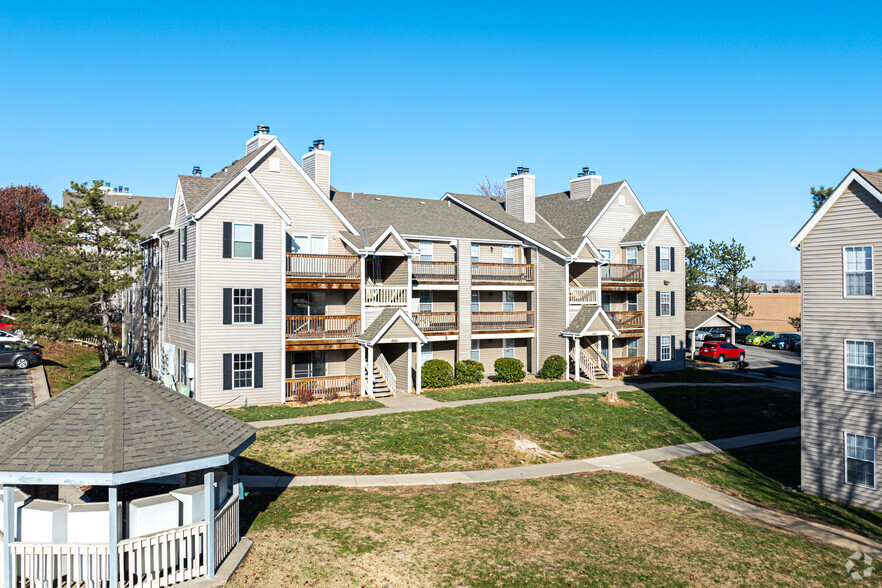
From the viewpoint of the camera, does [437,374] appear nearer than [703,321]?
Yes

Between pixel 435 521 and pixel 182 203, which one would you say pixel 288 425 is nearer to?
pixel 435 521

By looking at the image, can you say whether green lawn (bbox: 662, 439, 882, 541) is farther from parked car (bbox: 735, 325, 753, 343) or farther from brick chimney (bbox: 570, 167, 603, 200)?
parked car (bbox: 735, 325, 753, 343)

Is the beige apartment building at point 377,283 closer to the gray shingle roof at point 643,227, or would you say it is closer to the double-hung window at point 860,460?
the gray shingle roof at point 643,227

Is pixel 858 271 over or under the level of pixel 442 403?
over

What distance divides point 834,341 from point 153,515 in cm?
2003

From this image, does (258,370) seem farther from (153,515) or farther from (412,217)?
(153,515)

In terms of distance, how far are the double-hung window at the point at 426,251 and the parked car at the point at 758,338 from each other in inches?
Answer: 1743

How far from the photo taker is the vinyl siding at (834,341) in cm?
1975

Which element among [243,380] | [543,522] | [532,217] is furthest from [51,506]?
[532,217]

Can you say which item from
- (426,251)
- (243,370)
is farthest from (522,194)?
(243,370)

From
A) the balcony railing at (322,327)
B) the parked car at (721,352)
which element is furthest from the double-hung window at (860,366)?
the parked car at (721,352)

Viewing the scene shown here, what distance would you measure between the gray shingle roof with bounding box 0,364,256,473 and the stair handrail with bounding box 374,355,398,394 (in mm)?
18971

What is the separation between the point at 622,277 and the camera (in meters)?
41.2

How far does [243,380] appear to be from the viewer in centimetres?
2923
